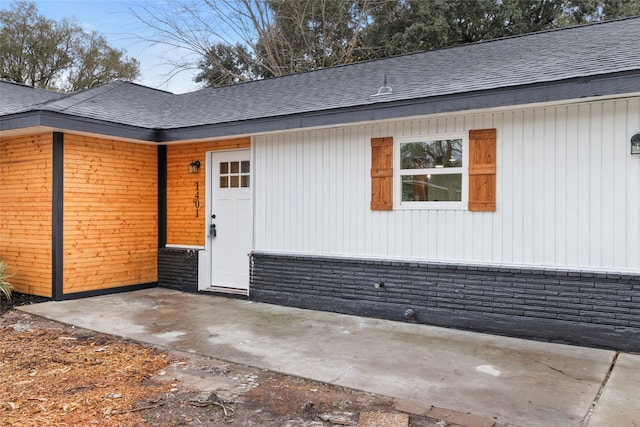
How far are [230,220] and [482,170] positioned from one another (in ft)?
12.8

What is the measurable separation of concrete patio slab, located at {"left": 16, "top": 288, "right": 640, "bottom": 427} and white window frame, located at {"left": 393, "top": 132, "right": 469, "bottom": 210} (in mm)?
1408

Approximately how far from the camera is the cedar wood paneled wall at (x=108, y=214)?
6.62 meters

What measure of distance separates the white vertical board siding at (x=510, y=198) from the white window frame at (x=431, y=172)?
0.21 ft

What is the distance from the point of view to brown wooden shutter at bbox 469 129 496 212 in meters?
4.99

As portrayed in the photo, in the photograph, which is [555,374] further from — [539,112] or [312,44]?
[312,44]

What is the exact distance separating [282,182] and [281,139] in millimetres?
622

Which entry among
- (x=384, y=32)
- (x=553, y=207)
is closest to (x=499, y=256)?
(x=553, y=207)

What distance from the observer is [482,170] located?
5023mm

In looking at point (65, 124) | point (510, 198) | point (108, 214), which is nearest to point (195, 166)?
point (108, 214)

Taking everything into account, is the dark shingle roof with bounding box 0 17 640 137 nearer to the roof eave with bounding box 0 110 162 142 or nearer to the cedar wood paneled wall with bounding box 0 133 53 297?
the roof eave with bounding box 0 110 162 142

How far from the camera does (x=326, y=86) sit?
7.41 m

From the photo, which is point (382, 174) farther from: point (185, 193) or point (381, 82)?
point (185, 193)

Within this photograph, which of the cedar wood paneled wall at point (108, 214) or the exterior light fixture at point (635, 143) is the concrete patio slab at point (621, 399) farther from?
the cedar wood paneled wall at point (108, 214)

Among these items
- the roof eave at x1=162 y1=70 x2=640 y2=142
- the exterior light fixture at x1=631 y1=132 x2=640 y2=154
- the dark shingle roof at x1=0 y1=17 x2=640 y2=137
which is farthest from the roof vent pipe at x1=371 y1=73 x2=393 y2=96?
the exterior light fixture at x1=631 y1=132 x2=640 y2=154
